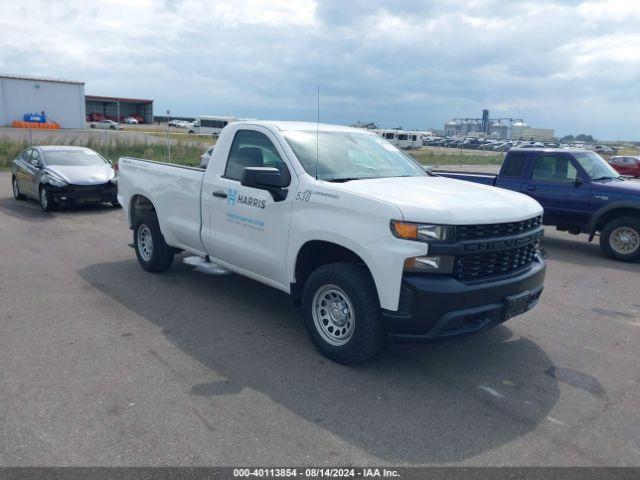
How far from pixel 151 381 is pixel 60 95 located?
59231mm

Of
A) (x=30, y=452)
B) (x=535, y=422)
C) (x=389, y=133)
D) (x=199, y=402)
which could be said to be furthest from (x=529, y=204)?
(x=389, y=133)

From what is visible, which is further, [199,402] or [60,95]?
[60,95]

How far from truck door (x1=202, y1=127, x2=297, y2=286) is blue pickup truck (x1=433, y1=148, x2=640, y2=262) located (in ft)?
14.4

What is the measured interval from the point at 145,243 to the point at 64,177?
6.17 metres

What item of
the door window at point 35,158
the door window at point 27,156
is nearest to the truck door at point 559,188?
the door window at point 35,158

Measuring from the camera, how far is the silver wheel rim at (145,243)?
7.45 m

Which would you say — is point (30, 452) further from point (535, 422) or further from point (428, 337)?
point (535, 422)

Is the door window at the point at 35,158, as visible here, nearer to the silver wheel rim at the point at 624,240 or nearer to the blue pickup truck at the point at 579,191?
the blue pickup truck at the point at 579,191

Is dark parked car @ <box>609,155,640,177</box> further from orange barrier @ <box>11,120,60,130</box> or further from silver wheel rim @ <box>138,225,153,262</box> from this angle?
orange barrier @ <box>11,120,60,130</box>

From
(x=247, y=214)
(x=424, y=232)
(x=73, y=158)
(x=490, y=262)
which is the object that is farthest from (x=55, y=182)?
(x=490, y=262)

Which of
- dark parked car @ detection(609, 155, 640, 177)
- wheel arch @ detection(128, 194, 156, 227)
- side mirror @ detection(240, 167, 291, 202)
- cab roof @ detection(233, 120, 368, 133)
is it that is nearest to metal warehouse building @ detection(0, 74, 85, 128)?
dark parked car @ detection(609, 155, 640, 177)

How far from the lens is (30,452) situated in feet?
11.0

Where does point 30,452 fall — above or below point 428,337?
below

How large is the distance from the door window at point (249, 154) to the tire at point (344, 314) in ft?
4.19
